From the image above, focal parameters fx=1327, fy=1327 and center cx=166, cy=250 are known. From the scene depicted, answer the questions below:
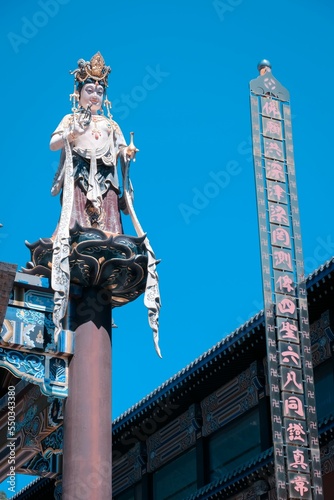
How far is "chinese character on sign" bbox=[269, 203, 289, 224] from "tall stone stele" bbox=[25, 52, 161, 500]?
107 inches

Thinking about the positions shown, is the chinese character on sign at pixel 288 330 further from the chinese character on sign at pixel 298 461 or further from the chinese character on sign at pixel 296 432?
the chinese character on sign at pixel 298 461

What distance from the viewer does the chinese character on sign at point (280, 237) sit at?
1866 centimetres

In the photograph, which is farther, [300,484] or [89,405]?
[300,484]

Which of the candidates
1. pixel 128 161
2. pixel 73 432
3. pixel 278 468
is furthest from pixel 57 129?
pixel 278 468

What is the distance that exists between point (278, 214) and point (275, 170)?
32.6 inches

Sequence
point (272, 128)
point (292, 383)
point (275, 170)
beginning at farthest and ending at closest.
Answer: point (272, 128) → point (275, 170) → point (292, 383)

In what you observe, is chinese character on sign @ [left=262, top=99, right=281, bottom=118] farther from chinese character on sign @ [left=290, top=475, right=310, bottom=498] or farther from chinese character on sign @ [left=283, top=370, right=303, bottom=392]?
chinese character on sign @ [left=290, top=475, right=310, bottom=498]

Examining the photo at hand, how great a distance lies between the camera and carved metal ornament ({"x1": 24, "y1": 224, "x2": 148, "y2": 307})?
15.9 m

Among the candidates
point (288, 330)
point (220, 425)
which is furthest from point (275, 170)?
point (220, 425)

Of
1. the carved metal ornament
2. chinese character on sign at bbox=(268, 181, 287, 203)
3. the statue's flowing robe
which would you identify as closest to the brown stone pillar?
the carved metal ornament

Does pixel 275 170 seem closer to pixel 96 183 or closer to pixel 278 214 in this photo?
pixel 278 214

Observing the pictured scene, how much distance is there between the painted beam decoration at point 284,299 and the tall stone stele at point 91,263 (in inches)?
96.4

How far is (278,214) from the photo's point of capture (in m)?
19.0

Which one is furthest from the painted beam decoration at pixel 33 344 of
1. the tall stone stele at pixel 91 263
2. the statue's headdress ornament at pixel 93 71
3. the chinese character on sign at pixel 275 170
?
the chinese character on sign at pixel 275 170
